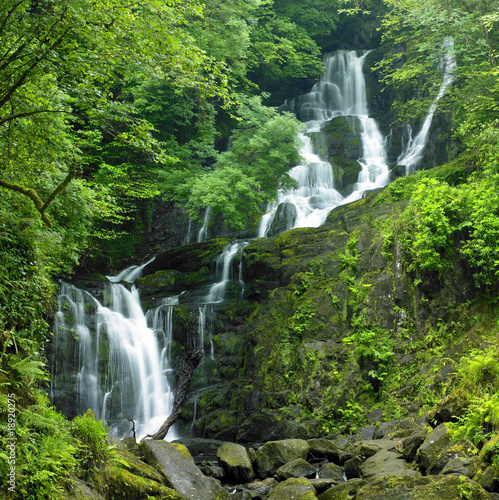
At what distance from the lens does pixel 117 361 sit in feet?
41.6

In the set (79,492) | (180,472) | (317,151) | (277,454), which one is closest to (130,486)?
(79,492)

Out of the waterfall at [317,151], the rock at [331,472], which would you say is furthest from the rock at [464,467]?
the waterfall at [317,151]

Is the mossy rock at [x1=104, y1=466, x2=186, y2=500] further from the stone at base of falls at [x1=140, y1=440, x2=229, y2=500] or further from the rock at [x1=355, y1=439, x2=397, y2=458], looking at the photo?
the rock at [x1=355, y1=439, x2=397, y2=458]

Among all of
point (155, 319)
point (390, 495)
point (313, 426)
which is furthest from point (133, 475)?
point (155, 319)

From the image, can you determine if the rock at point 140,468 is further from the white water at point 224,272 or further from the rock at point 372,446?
the white water at point 224,272

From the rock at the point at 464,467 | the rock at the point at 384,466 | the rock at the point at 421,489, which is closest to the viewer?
Result: the rock at the point at 421,489

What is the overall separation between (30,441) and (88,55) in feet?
18.0

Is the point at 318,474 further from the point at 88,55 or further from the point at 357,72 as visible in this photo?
the point at 357,72

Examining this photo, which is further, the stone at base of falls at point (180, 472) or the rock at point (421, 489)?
the stone at base of falls at point (180, 472)

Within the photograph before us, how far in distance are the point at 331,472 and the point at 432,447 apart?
2156 mm

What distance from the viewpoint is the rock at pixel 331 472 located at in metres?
7.25

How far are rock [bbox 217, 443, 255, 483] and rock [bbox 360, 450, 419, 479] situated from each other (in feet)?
7.47

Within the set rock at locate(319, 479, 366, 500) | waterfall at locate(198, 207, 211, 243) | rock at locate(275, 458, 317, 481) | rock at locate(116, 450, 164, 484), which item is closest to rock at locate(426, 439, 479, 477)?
rock at locate(319, 479, 366, 500)

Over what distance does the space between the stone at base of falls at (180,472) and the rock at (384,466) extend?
7.43 feet
